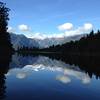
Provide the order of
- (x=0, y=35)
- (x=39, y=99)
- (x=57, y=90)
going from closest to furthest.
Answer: (x=39, y=99)
(x=57, y=90)
(x=0, y=35)

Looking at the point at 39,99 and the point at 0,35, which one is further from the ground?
the point at 0,35

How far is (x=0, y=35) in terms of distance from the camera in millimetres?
98688

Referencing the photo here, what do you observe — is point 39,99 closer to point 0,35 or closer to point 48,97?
point 48,97

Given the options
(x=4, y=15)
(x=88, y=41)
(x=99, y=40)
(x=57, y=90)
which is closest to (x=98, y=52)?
(x=99, y=40)

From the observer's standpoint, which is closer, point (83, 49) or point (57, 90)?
point (57, 90)

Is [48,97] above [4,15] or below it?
below

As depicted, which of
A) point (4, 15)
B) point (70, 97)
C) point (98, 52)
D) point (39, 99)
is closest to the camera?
point (39, 99)

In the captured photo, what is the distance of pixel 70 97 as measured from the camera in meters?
19.2

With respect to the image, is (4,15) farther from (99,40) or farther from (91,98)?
(91,98)

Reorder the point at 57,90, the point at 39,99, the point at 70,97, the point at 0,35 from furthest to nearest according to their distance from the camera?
1. the point at 0,35
2. the point at 57,90
3. the point at 70,97
4. the point at 39,99

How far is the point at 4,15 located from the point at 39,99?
327 ft

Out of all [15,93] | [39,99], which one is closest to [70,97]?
[39,99]

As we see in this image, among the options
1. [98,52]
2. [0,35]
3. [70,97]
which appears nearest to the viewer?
[70,97]

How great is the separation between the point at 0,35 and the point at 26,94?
8149 cm
